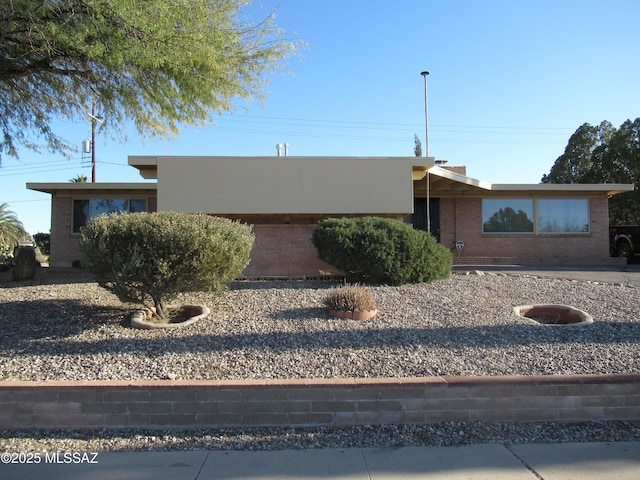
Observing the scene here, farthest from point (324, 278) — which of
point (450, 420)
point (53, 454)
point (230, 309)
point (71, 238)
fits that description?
point (71, 238)

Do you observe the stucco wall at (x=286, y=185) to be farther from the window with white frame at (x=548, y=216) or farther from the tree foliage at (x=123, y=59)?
the window with white frame at (x=548, y=216)

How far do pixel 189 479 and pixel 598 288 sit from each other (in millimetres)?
8274

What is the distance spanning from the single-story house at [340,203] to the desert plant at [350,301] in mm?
3731

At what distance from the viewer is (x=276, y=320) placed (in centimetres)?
661

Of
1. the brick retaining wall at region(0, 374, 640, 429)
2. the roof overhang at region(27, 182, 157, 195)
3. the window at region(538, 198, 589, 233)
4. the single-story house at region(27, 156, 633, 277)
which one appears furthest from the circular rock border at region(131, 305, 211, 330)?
the window at region(538, 198, 589, 233)

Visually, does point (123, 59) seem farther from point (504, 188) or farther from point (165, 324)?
point (504, 188)

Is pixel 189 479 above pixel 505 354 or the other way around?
the other way around

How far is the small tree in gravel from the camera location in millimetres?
5980

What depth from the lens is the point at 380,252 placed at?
28.6 feet

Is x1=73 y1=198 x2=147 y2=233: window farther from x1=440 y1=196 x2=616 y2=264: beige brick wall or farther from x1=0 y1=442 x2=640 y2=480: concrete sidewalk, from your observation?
x1=0 y1=442 x2=640 y2=480: concrete sidewalk

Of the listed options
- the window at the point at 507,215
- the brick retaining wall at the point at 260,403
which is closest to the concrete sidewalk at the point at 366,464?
the brick retaining wall at the point at 260,403

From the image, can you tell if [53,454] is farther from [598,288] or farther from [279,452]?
[598,288]

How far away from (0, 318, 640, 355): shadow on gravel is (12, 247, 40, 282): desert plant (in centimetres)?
613

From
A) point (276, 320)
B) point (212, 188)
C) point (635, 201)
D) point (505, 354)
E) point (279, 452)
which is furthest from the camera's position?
point (635, 201)
